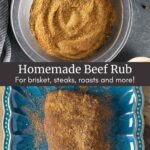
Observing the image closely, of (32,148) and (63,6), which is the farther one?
(32,148)

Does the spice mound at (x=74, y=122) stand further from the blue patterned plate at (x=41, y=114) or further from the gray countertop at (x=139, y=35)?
the gray countertop at (x=139, y=35)

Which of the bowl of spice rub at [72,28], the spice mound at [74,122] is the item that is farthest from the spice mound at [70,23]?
the spice mound at [74,122]

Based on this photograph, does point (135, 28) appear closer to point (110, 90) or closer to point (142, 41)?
point (142, 41)

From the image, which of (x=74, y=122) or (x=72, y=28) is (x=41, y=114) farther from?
(x=72, y=28)

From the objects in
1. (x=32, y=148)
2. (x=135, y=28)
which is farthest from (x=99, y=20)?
(x=32, y=148)

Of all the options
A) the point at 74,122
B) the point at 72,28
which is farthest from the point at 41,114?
the point at 72,28

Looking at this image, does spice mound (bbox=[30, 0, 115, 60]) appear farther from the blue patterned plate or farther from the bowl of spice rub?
the blue patterned plate
